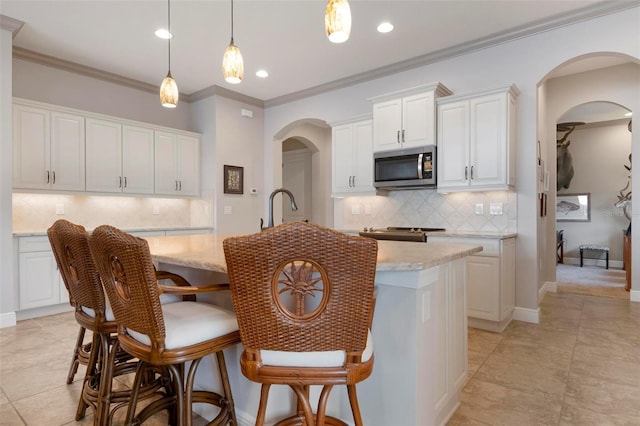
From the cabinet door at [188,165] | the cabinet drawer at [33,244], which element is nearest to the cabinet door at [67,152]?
the cabinet drawer at [33,244]

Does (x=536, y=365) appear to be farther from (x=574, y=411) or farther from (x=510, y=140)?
(x=510, y=140)

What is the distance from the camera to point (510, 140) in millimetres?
3432

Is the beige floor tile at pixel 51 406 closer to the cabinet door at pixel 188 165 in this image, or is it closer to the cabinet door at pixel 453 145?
the cabinet door at pixel 188 165

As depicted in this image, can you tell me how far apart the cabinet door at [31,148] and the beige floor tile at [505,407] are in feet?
15.0

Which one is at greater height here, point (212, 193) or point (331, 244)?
point (212, 193)

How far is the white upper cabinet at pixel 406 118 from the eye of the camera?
3746mm

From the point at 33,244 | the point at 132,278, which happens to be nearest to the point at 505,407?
the point at 132,278

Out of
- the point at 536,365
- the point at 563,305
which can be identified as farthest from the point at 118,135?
the point at 563,305

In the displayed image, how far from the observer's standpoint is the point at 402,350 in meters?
1.45

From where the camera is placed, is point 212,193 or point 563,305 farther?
point 212,193

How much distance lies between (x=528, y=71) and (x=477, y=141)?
91cm

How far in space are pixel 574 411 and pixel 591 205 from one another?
7261 millimetres

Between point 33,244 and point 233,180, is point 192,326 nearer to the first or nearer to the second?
point 33,244

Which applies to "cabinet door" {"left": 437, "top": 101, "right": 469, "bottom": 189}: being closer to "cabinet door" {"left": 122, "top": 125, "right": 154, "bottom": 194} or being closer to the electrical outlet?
the electrical outlet
